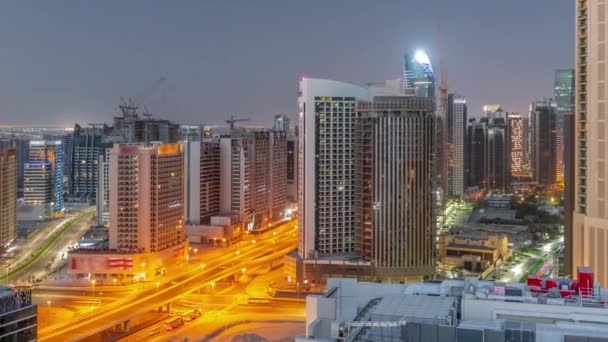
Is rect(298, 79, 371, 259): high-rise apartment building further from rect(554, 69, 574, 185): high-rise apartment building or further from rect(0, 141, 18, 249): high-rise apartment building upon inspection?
rect(554, 69, 574, 185): high-rise apartment building

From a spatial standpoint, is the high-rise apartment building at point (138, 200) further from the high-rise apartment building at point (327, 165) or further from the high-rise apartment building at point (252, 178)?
the high-rise apartment building at point (252, 178)

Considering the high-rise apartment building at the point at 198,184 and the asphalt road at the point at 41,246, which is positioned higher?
the high-rise apartment building at the point at 198,184

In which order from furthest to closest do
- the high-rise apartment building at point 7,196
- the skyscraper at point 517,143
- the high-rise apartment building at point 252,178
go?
the skyscraper at point 517,143 < the high-rise apartment building at point 252,178 < the high-rise apartment building at point 7,196

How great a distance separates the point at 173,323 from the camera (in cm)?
1252

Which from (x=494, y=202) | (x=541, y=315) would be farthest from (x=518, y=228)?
(x=541, y=315)

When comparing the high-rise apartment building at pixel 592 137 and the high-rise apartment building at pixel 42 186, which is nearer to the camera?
the high-rise apartment building at pixel 592 137

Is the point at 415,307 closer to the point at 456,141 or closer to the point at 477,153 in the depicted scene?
the point at 456,141

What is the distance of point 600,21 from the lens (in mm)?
7207

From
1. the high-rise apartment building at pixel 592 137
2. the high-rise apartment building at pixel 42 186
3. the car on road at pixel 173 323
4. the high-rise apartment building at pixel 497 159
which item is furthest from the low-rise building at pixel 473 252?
the high-rise apartment building at pixel 497 159

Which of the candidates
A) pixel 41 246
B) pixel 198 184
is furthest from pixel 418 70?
pixel 41 246

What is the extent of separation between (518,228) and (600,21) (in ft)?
58.5

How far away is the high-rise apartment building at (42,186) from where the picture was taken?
29031 millimetres

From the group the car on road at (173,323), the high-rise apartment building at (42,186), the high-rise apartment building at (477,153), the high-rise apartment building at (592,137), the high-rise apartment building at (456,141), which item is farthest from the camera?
the high-rise apartment building at (477,153)

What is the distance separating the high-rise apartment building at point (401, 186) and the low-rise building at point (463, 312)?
11792mm
